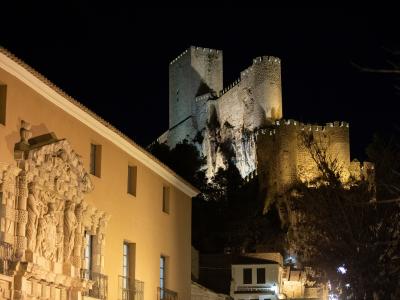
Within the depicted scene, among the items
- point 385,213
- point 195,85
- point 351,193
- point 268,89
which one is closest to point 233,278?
point 351,193

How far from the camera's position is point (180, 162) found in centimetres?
7512

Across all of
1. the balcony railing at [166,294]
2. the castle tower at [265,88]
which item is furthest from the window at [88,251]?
the castle tower at [265,88]

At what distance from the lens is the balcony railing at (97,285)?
83.1 ft

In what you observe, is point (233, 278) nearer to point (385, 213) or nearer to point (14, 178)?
point (385, 213)

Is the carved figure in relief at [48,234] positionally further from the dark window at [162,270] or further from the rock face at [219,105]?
the rock face at [219,105]

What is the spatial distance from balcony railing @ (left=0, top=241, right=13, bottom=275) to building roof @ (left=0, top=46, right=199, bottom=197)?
4.10 meters

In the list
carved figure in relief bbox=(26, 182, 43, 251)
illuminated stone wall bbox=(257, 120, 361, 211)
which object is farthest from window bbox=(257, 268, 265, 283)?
carved figure in relief bbox=(26, 182, 43, 251)

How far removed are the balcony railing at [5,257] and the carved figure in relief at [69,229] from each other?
125 inches

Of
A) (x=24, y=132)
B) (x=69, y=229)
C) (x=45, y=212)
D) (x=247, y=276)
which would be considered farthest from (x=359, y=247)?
(x=247, y=276)

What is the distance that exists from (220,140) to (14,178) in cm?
7687

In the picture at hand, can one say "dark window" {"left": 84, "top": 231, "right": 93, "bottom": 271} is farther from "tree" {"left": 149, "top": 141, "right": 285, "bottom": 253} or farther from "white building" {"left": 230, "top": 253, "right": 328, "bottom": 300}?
"tree" {"left": 149, "top": 141, "right": 285, "bottom": 253}

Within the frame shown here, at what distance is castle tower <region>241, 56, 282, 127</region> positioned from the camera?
301 ft

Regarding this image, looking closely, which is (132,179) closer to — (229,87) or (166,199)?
(166,199)

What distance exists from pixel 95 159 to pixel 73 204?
2.61m
